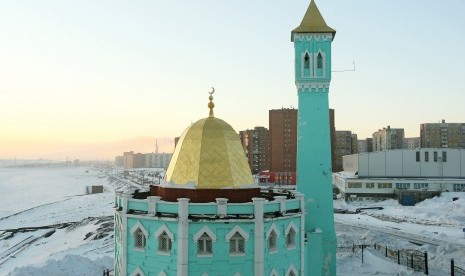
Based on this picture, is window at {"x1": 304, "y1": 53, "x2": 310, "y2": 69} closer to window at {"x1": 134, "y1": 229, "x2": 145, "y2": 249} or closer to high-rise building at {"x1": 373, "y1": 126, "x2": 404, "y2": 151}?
window at {"x1": 134, "y1": 229, "x2": 145, "y2": 249}

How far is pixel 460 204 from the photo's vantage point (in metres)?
65.2

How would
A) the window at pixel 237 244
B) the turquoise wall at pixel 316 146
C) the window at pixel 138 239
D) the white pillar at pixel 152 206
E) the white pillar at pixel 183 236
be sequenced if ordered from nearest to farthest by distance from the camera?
the white pillar at pixel 183 236 < the window at pixel 237 244 < the white pillar at pixel 152 206 < the window at pixel 138 239 < the turquoise wall at pixel 316 146

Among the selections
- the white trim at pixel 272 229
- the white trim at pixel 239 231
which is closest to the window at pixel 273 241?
the white trim at pixel 272 229

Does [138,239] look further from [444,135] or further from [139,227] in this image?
[444,135]

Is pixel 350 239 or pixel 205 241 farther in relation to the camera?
pixel 350 239

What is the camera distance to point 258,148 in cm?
14975

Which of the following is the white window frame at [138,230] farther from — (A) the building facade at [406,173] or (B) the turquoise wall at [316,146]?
(A) the building facade at [406,173]

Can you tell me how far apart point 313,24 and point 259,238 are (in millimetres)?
15822

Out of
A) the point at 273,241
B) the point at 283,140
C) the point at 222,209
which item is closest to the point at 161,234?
the point at 222,209

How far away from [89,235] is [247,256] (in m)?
46.0

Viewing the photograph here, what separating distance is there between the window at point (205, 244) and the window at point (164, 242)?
1357 millimetres

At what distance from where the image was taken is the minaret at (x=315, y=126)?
1084 inches

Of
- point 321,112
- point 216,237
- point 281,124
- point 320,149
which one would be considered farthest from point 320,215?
point 281,124

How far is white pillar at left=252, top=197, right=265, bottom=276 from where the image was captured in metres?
18.8
